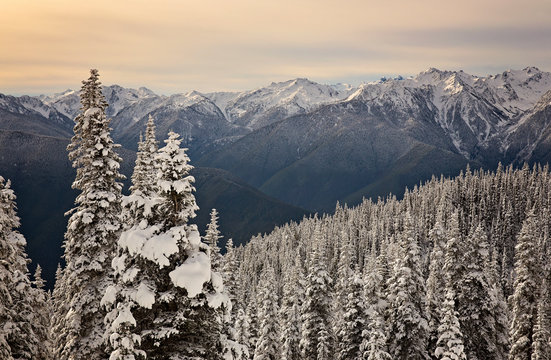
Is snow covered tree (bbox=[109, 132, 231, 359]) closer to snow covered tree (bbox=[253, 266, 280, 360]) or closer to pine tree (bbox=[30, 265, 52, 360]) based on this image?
pine tree (bbox=[30, 265, 52, 360])

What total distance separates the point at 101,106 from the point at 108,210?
5.64 metres

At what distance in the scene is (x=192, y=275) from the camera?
532 inches

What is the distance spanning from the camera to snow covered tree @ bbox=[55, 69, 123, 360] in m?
21.0

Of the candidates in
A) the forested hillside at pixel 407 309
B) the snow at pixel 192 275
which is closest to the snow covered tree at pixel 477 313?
the forested hillside at pixel 407 309

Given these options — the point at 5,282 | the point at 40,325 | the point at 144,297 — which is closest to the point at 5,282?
the point at 5,282

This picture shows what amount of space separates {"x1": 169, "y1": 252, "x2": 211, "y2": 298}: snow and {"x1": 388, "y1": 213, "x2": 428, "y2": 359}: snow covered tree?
25.3 metres

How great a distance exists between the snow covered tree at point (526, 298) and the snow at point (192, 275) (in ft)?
128

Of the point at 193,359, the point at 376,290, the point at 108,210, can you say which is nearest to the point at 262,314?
the point at 376,290

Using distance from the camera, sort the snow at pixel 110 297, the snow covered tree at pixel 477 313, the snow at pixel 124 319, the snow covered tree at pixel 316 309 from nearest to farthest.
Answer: the snow at pixel 124 319 < the snow at pixel 110 297 < the snow covered tree at pixel 316 309 < the snow covered tree at pixel 477 313

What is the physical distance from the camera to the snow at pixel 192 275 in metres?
13.4

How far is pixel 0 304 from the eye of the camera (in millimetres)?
20812

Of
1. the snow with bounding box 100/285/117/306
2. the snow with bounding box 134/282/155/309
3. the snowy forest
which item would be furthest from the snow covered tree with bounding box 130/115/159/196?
the snow with bounding box 134/282/155/309

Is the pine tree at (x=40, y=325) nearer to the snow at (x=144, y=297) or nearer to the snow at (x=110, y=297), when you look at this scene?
the snow at (x=110, y=297)

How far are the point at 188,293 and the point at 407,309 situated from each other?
25965mm
